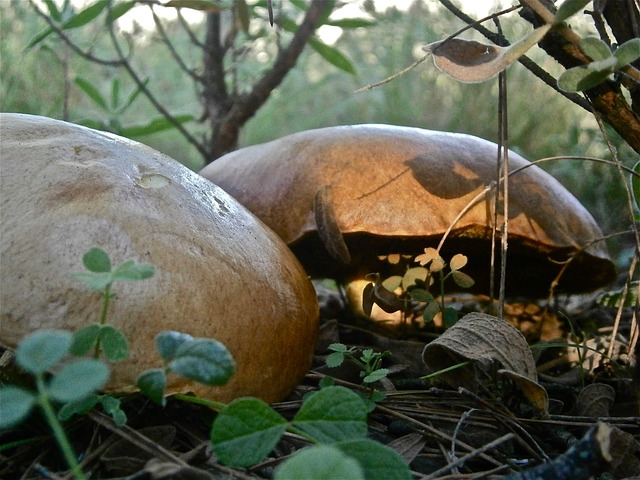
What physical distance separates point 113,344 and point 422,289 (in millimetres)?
724

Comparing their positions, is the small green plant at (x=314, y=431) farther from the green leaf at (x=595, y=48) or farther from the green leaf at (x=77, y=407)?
the green leaf at (x=595, y=48)

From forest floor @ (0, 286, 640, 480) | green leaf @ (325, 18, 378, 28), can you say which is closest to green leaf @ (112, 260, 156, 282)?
forest floor @ (0, 286, 640, 480)

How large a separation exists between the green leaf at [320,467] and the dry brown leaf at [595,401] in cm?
76

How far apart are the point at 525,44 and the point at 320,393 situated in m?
0.55

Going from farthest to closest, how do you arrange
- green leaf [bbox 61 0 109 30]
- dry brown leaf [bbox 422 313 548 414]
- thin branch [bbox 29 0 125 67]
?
thin branch [bbox 29 0 125 67], green leaf [bbox 61 0 109 30], dry brown leaf [bbox 422 313 548 414]

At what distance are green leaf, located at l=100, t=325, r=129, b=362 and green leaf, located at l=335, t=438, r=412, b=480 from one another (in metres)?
0.29

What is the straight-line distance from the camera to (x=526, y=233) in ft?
4.49

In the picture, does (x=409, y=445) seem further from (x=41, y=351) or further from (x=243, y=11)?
(x=243, y=11)

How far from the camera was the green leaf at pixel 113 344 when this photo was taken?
0.77 m

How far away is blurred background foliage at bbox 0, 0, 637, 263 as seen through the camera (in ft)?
9.09

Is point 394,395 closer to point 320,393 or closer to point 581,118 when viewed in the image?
point 320,393

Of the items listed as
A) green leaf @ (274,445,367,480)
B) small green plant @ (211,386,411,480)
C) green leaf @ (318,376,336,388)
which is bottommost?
green leaf @ (318,376,336,388)

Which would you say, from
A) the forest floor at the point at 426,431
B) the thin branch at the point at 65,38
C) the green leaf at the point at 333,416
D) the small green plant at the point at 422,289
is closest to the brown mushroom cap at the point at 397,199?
the small green plant at the point at 422,289

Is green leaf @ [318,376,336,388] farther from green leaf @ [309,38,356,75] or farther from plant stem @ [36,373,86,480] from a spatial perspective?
green leaf @ [309,38,356,75]
